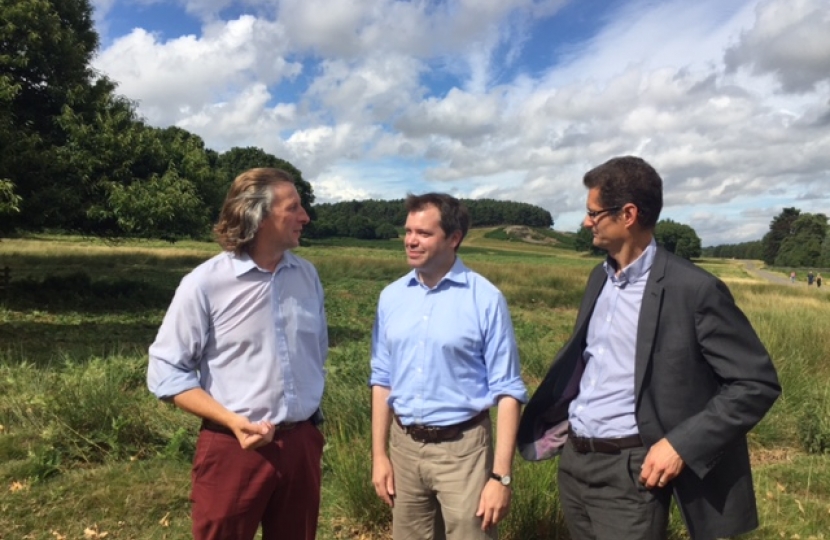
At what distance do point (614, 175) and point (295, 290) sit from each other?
1.36 meters

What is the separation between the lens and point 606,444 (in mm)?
2432

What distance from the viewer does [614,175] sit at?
7.90ft

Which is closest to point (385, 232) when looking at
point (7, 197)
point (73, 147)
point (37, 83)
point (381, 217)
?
point (381, 217)

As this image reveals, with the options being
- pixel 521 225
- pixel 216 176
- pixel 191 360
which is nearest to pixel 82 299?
pixel 216 176

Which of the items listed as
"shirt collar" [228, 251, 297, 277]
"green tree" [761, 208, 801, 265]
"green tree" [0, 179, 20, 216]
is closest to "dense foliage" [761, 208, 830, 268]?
"green tree" [761, 208, 801, 265]

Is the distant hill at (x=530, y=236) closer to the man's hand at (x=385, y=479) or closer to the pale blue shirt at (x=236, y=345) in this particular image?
the man's hand at (x=385, y=479)

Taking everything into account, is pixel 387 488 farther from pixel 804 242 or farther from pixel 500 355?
pixel 804 242

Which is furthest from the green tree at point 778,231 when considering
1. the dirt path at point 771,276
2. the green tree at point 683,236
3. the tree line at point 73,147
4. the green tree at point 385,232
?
the tree line at point 73,147

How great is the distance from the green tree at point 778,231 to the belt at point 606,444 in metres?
120

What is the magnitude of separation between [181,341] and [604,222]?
66.1 inches

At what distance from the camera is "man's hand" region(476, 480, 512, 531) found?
8.38ft

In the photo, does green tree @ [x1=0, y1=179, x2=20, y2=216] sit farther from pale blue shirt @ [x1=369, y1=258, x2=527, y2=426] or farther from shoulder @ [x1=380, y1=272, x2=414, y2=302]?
pale blue shirt @ [x1=369, y1=258, x2=527, y2=426]

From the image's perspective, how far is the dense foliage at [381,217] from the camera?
90.8 metres

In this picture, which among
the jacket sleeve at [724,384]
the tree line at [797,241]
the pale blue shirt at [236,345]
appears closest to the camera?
the jacket sleeve at [724,384]
